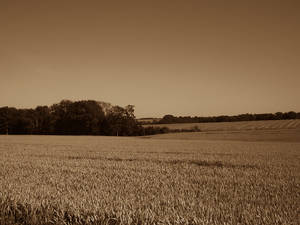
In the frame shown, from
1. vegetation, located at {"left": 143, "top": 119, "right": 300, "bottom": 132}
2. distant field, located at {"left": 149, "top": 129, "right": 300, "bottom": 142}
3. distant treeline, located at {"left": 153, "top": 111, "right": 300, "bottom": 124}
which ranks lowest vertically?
distant field, located at {"left": 149, "top": 129, "right": 300, "bottom": 142}

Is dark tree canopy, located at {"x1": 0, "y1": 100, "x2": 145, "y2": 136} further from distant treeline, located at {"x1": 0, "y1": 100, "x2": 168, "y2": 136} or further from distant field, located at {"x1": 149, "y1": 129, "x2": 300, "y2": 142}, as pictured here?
distant field, located at {"x1": 149, "y1": 129, "x2": 300, "y2": 142}

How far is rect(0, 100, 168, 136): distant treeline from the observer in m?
75.4

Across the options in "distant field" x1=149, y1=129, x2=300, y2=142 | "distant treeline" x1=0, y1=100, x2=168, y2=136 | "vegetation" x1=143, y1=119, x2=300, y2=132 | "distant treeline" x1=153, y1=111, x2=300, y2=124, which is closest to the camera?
"distant field" x1=149, y1=129, x2=300, y2=142

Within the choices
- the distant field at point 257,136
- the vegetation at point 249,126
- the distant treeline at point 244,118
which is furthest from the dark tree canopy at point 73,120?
the distant treeline at point 244,118

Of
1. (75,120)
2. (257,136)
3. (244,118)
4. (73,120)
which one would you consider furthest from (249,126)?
(73,120)

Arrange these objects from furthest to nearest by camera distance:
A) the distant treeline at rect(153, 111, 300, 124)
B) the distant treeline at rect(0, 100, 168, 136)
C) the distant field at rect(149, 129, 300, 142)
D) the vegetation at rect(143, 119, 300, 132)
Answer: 1. the distant treeline at rect(153, 111, 300, 124)
2. the distant treeline at rect(0, 100, 168, 136)
3. the vegetation at rect(143, 119, 300, 132)
4. the distant field at rect(149, 129, 300, 142)

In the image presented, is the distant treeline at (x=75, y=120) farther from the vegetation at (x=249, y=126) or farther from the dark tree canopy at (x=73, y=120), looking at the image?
the vegetation at (x=249, y=126)

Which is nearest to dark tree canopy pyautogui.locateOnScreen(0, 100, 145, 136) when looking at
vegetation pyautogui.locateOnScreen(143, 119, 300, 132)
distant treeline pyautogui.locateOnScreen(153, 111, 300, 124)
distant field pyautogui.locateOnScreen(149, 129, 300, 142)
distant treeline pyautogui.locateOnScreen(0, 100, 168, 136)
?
distant treeline pyautogui.locateOnScreen(0, 100, 168, 136)

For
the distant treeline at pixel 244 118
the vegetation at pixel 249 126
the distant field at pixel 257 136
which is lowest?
the distant field at pixel 257 136

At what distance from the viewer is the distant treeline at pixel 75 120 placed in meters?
75.4

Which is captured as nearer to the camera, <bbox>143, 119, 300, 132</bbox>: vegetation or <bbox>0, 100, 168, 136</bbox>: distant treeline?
<bbox>143, 119, 300, 132</bbox>: vegetation

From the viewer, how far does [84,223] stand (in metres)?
4.05

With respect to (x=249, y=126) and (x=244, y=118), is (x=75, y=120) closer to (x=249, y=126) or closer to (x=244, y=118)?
(x=249, y=126)

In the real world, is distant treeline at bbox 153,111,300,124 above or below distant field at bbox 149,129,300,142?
above
